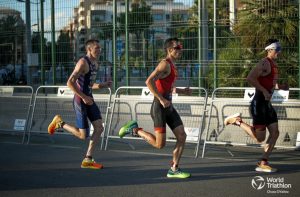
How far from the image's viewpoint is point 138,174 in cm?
861

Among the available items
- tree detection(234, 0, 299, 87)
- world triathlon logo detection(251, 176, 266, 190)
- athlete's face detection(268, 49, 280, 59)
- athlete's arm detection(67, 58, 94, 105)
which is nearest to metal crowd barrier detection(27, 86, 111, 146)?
athlete's arm detection(67, 58, 94, 105)

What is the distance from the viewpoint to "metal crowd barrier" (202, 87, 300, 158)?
1033 centimetres

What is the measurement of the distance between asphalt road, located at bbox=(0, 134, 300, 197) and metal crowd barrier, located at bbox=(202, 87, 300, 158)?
0.90 feet

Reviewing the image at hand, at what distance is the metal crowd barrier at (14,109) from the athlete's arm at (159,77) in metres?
5.35

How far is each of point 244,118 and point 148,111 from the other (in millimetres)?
2228

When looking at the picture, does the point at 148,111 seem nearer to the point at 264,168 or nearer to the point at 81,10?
the point at 264,168

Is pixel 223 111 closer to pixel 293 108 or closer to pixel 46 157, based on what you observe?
pixel 293 108

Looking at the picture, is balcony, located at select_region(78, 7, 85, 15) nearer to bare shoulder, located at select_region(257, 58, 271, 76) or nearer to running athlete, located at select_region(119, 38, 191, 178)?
running athlete, located at select_region(119, 38, 191, 178)

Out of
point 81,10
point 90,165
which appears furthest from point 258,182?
point 81,10

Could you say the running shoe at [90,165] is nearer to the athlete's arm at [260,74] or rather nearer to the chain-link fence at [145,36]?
the athlete's arm at [260,74]

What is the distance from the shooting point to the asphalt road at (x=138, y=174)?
24.2 ft

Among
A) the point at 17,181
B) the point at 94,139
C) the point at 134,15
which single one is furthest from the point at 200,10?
the point at 17,181

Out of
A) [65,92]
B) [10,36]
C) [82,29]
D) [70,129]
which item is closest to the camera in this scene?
[70,129]

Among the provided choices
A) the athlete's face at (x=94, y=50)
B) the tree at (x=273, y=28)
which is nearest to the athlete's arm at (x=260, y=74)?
the athlete's face at (x=94, y=50)
